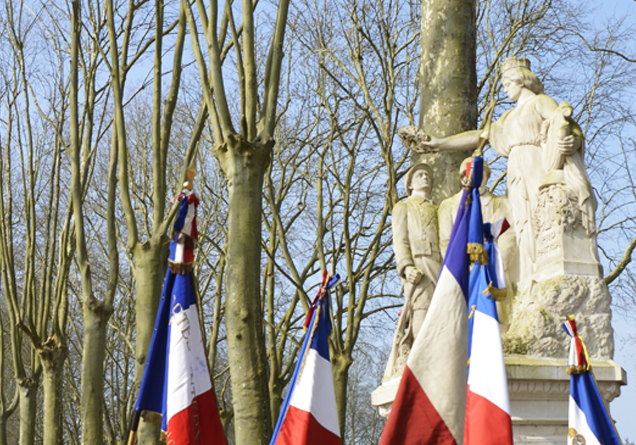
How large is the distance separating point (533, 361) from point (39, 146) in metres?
11.9

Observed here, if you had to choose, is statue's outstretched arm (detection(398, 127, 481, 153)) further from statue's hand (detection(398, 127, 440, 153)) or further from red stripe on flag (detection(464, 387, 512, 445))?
red stripe on flag (detection(464, 387, 512, 445))

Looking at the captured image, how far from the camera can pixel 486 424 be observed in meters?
3.59

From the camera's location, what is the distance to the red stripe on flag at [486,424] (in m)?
3.56

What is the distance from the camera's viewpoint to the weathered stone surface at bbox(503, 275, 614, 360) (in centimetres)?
525

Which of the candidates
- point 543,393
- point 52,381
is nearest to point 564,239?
point 543,393

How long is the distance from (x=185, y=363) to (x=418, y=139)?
257 centimetres

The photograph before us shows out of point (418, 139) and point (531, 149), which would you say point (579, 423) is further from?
point (418, 139)

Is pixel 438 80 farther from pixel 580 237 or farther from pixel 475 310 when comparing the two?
pixel 475 310

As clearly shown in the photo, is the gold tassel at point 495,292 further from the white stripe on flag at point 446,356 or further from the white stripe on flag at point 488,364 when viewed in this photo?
the white stripe on flag at point 446,356

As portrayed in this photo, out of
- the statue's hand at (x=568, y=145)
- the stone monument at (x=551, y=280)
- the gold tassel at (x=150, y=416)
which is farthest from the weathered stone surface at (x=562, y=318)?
the gold tassel at (x=150, y=416)

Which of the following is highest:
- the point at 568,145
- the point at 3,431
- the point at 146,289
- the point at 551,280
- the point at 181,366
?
the point at 568,145

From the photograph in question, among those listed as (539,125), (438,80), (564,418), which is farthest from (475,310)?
(438,80)

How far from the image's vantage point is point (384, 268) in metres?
16.1

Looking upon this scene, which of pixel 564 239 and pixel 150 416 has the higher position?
pixel 564 239
